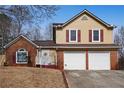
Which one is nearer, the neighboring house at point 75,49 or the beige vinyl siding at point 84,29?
the neighboring house at point 75,49

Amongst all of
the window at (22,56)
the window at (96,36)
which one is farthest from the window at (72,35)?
the window at (22,56)

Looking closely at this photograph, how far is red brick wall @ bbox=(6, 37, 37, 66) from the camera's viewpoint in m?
40.1

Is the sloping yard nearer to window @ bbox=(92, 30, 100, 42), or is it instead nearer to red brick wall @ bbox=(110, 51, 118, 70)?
red brick wall @ bbox=(110, 51, 118, 70)

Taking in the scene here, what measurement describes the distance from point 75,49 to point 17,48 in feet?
20.7

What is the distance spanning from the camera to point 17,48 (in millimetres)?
40250

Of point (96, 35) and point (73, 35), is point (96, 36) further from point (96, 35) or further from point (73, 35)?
point (73, 35)

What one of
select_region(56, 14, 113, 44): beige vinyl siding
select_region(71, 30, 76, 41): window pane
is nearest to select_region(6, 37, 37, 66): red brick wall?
select_region(56, 14, 113, 44): beige vinyl siding

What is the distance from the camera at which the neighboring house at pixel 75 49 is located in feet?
131

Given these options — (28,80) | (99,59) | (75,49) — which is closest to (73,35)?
(75,49)

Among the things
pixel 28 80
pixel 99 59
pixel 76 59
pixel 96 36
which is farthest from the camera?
pixel 96 36

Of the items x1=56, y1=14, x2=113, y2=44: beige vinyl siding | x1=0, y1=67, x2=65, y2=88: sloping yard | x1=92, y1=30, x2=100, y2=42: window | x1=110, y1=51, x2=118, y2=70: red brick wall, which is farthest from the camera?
x1=92, y1=30, x2=100, y2=42: window

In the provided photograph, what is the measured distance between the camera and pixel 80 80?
90.3ft

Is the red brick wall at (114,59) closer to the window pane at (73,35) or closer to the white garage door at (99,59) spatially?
the white garage door at (99,59)
